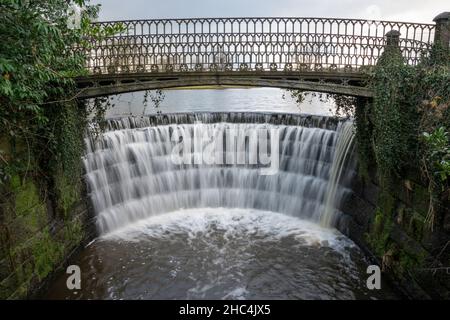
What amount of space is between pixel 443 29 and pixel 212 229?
8.80 meters

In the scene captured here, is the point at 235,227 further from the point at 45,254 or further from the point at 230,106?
the point at 230,106

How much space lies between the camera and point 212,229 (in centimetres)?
1232

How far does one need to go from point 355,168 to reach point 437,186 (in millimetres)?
4320

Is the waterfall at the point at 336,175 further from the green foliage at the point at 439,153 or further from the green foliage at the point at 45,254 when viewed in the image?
the green foliage at the point at 45,254

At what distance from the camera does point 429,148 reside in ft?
23.8

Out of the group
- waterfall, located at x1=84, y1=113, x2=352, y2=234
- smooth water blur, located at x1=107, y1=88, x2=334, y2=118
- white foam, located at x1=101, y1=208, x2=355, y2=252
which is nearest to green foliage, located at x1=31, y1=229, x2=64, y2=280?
white foam, located at x1=101, y1=208, x2=355, y2=252

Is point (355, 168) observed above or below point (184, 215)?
above

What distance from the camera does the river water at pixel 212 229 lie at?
908cm

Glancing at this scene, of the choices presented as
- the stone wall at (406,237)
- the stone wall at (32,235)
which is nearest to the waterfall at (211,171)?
the stone wall at (406,237)

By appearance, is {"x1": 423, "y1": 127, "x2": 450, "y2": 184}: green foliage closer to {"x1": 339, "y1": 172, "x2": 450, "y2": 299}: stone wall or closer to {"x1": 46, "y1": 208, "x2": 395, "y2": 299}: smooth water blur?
{"x1": 339, "y1": 172, "x2": 450, "y2": 299}: stone wall

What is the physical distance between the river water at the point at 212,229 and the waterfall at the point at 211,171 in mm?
40

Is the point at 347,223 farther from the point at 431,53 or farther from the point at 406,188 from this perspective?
the point at 431,53

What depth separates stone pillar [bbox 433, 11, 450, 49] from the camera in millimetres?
10008
